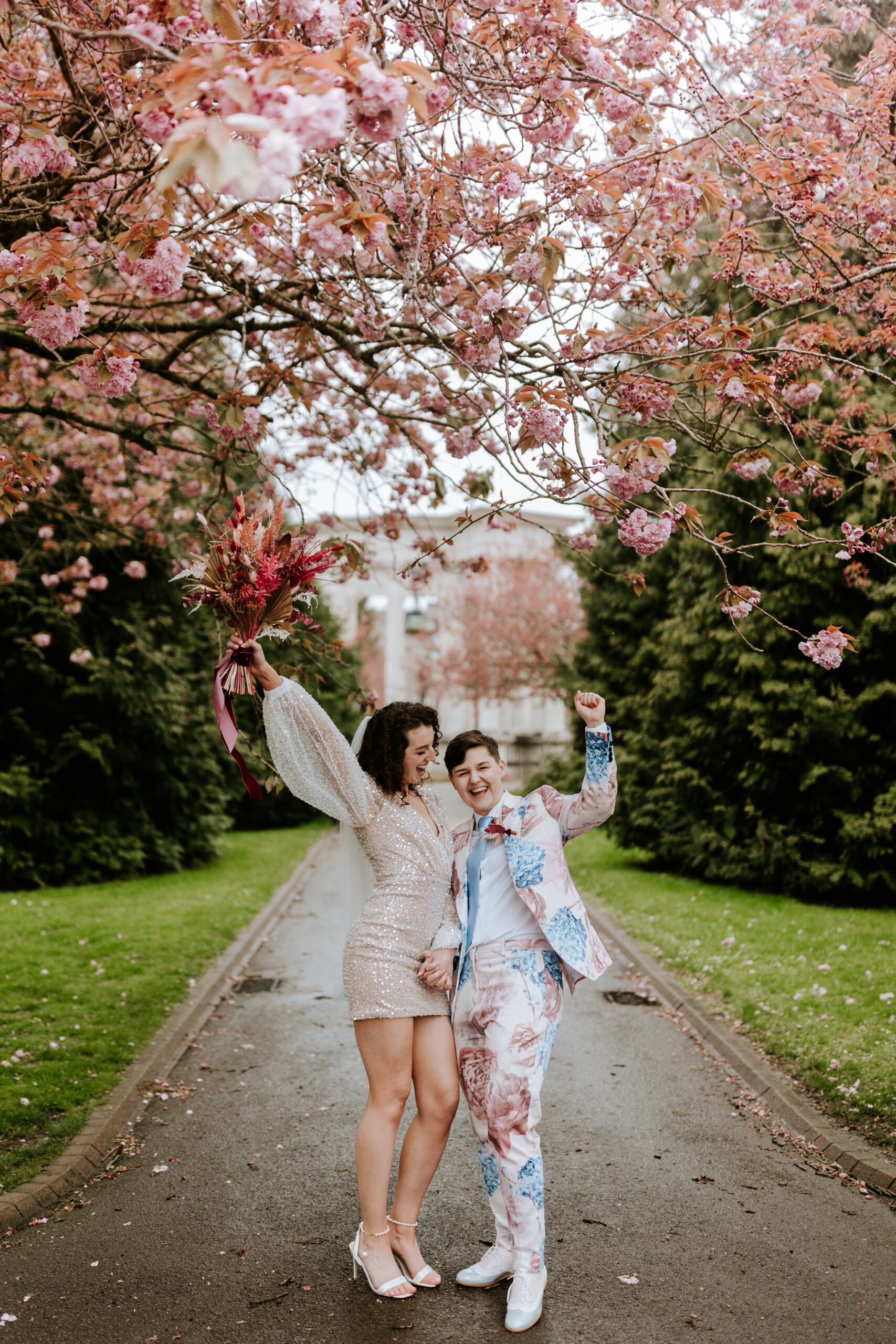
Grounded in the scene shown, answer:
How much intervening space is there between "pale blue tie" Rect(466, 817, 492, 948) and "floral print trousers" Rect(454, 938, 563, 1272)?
84 mm

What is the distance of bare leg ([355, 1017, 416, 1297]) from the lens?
134 inches

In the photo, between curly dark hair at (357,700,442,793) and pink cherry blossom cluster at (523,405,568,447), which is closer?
curly dark hair at (357,700,442,793)

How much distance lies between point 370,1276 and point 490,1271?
41 cm

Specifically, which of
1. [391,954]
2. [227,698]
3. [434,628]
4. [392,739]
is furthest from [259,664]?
[434,628]

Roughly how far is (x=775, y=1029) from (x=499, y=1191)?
346cm

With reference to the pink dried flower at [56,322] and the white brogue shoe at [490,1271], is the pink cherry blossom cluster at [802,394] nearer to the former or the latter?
the pink dried flower at [56,322]

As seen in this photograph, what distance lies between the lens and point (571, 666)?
58.3 feet

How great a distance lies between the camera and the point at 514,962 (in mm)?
3498

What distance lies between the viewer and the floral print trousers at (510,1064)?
3.32 meters

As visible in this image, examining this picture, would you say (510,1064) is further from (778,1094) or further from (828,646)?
(778,1094)

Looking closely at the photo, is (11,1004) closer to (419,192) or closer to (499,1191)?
(499,1191)

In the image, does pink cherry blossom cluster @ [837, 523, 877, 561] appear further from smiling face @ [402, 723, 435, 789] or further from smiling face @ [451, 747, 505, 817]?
smiling face @ [402, 723, 435, 789]

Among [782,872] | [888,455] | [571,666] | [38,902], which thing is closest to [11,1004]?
[38,902]

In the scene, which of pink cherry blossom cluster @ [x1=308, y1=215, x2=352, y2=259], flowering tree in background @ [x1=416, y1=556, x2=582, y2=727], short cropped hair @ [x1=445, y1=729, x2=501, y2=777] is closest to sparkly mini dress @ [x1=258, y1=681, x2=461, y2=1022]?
short cropped hair @ [x1=445, y1=729, x2=501, y2=777]
